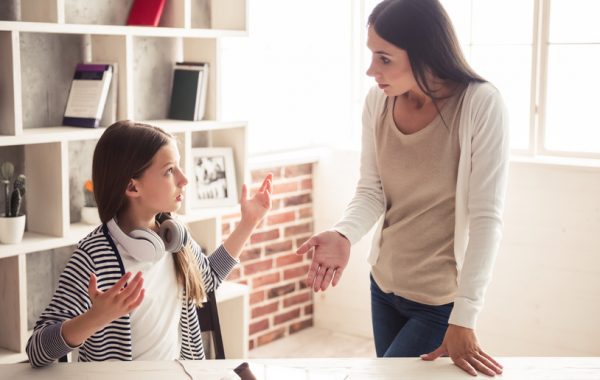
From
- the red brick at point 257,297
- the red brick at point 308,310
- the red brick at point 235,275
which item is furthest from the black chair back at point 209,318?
the red brick at point 308,310

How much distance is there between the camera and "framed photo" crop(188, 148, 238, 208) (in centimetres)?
359

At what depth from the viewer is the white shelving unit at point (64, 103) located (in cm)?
284

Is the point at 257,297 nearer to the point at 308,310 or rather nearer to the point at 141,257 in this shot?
the point at 308,310

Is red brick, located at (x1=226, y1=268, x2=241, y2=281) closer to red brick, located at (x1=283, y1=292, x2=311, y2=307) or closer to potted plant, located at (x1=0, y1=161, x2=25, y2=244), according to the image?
red brick, located at (x1=283, y1=292, x2=311, y2=307)

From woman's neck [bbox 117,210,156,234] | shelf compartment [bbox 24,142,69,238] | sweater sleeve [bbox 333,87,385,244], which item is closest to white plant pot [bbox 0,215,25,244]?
shelf compartment [bbox 24,142,69,238]

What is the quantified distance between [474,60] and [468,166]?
2.27 m

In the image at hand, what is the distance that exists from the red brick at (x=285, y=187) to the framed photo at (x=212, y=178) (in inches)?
31.6

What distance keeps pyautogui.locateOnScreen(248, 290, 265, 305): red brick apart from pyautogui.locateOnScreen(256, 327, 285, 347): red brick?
203mm

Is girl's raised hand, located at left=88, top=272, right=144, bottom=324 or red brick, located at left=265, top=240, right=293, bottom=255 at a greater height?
girl's raised hand, located at left=88, top=272, right=144, bottom=324

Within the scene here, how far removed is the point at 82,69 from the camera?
10.4 ft

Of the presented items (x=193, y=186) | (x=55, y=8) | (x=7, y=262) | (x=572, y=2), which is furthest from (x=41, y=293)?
(x=572, y=2)

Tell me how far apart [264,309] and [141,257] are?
2.49 metres

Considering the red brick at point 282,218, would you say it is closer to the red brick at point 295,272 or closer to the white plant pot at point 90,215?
the red brick at point 295,272

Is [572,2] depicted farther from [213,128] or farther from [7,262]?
[7,262]
